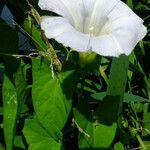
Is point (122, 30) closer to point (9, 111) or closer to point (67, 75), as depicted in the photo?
point (67, 75)

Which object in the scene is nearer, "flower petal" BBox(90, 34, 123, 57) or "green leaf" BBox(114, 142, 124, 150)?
"flower petal" BBox(90, 34, 123, 57)

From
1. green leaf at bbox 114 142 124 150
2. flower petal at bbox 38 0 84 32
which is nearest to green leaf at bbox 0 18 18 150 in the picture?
flower petal at bbox 38 0 84 32

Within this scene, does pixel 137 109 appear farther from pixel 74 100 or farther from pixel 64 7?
pixel 64 7

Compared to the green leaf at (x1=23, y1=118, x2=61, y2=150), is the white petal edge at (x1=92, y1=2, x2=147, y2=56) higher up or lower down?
higher up

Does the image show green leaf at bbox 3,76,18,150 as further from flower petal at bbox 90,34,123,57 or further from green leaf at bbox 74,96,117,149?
flower petal at bbox 90,34,123,57

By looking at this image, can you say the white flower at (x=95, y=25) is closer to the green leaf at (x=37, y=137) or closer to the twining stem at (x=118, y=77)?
the twining stem at (x=118, y=77)

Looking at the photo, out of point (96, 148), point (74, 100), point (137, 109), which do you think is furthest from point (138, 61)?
point (96, 148)
